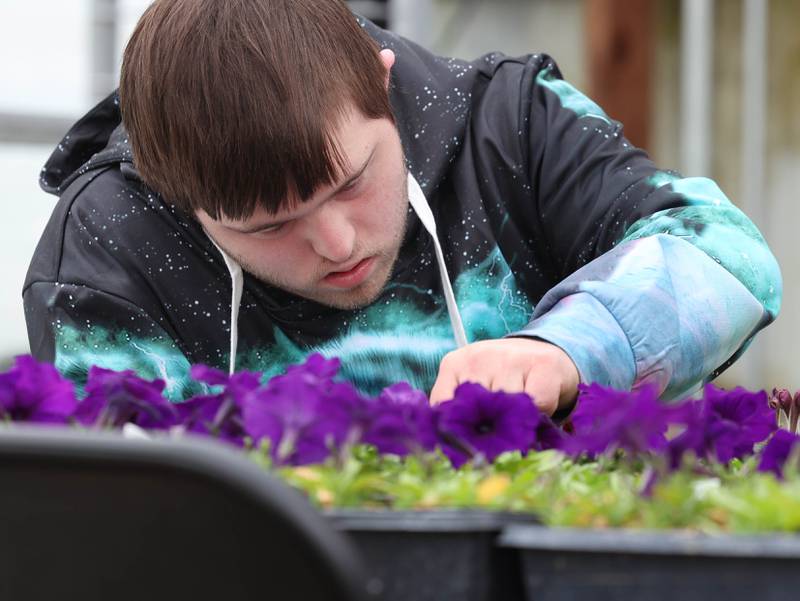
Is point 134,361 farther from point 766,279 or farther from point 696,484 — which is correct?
point 696,484

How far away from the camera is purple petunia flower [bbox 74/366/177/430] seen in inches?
35.6

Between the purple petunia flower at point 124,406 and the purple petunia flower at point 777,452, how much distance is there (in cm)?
44

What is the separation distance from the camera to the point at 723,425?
2.97ft

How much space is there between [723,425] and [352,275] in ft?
2.27

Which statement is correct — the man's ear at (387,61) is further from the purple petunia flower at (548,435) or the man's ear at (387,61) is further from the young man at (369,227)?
the purple petunia flower at (548,435)

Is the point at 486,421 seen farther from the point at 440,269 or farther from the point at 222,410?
the point at 440,269

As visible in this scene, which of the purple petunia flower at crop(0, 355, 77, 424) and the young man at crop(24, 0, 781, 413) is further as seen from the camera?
the young man at crop(24, 0, 781, 413)

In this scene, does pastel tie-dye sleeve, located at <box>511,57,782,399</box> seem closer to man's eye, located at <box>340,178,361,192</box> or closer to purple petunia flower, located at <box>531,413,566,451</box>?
purple petunia flower, located at <box>531,413,566,451</box>

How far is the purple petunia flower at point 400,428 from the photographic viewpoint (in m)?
0.82

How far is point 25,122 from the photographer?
422 centimetres

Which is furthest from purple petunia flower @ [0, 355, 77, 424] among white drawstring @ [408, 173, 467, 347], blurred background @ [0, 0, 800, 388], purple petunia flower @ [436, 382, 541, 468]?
blurred background @ [0, 0, 800, 388]

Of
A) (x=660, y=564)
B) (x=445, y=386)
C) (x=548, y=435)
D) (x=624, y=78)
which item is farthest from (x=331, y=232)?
(x=624, y=78)

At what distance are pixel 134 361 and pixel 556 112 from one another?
67 centimetres

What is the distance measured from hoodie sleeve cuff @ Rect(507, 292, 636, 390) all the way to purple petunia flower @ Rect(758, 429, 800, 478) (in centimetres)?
A: 22
